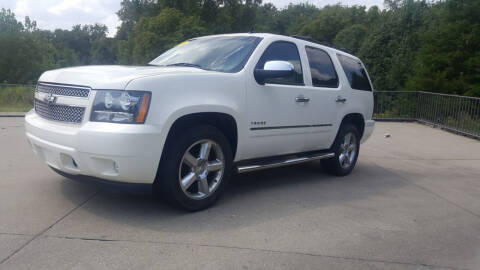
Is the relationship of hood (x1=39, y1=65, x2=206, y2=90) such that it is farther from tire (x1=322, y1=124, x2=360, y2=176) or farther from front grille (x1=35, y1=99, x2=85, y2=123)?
tire (x1=322, y1=124, x2=360, y2=176)

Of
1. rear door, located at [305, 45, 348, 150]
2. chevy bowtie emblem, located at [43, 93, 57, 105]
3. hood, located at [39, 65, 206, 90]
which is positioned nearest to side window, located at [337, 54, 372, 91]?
rear door, located at [305, 45, 348, 150]

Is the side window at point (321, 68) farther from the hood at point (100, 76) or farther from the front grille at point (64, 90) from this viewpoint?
the front grille at point (64, 90)

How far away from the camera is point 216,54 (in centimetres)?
528

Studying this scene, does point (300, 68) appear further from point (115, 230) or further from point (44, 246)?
point (44, 246)

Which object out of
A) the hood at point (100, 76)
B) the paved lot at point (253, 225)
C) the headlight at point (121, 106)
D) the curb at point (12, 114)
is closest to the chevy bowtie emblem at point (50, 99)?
the hood at point (100, 76)

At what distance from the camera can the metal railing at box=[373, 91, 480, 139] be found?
12.6 metres

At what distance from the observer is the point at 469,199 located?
5.89 meters

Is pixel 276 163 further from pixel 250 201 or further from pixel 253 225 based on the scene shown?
pixel 253 225

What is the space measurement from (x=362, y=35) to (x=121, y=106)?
58658 mm

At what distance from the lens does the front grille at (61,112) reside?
4.07 meters

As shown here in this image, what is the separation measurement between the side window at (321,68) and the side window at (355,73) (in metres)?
0.41

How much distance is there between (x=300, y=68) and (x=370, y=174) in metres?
2.48

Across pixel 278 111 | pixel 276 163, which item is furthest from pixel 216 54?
pixel 276 163

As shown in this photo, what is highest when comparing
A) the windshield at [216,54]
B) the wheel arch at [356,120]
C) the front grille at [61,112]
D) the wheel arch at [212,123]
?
the windshield at [216,54]
